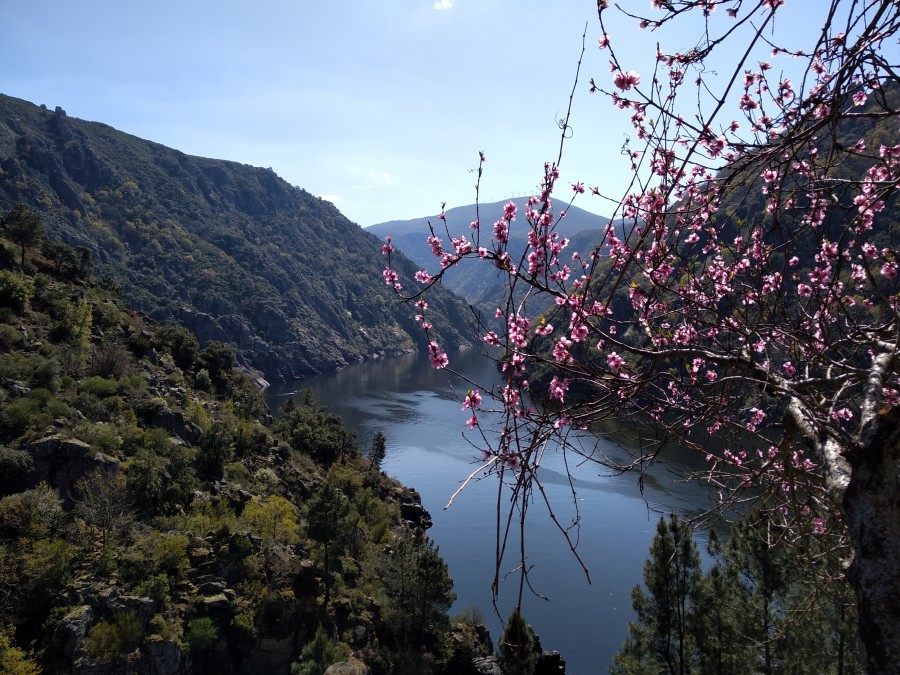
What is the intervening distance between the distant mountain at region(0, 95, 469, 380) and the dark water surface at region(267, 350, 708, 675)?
5783 centimetres

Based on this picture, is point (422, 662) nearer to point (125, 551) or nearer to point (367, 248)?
point (125, 551)

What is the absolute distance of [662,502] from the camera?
3578 centimetres

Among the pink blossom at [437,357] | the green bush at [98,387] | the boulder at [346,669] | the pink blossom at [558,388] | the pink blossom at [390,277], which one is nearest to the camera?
the pink blossom at [558,388]

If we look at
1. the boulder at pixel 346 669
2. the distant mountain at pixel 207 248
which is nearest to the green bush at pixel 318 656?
→ the boulder at pixel 346 669

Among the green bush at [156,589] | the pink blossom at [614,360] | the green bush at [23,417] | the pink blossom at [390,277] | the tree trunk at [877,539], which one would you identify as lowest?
the green bush at [156,589]

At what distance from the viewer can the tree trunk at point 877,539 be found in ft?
7.13

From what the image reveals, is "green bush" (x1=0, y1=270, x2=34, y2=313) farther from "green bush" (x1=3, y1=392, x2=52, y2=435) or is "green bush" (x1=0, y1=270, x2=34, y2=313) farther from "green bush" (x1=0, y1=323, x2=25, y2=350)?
"green bush" (x1=3, y1=392, x2=52, y2=435)

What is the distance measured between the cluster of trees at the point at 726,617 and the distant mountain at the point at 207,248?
307 ft

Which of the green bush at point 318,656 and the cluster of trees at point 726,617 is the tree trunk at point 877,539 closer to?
the cluster of trees at point 726,617

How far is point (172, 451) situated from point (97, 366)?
24.8ft

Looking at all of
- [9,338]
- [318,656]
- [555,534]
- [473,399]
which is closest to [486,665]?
[318,656]

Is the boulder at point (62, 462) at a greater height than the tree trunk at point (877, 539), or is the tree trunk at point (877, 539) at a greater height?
the tree trunk at point (877, 539)

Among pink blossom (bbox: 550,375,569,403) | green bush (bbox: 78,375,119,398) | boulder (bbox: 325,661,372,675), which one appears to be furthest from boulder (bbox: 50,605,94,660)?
pink blossom (bbox: 550,375,569,403)

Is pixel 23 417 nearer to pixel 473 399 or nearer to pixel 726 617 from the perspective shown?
pixel 473 399
